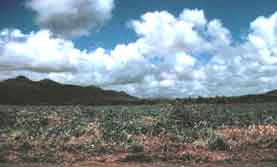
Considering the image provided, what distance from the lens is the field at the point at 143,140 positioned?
66.4 feet

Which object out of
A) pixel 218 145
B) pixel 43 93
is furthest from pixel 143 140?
pixel 43 93

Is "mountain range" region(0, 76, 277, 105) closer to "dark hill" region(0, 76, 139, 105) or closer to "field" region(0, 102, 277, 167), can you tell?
"dark hill" region(0, 76, 139, 105)

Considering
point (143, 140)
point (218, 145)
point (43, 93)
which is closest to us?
point (218, 145)

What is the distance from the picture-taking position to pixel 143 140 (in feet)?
86.7

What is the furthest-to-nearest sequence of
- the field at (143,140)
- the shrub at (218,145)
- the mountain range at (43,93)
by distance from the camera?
the mountain range at (43,93)
the shrub at (218,145)
the field at (143,140)

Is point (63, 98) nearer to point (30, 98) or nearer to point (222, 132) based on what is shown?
point (30, 98)

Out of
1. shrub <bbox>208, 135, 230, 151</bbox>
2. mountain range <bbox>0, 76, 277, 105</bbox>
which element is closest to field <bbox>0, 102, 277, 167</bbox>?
shrub <bbox>208, 135, 230, 151</bbox>

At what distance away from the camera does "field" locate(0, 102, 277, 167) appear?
66.4 ft

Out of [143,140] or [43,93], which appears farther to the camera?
[43,93]

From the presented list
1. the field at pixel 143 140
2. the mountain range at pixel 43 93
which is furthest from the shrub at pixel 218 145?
the mountain range at pixel 43 93

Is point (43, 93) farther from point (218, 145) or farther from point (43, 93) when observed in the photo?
point (218, 145)

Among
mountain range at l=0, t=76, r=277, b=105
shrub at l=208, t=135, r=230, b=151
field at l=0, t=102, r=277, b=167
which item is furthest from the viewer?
mountain range at l=0, t=76, r=277, b=105

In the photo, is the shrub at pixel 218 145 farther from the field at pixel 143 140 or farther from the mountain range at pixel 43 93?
the mountain range at pixel 43 93

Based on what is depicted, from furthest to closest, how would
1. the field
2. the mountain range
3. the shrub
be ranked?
the mountain range → the shrub → the field
